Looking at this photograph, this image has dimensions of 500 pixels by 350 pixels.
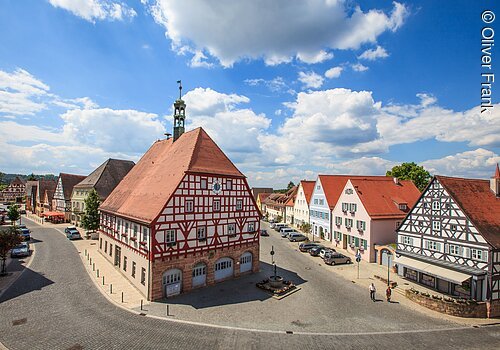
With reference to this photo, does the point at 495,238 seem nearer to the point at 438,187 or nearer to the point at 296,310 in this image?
the point at 438,187

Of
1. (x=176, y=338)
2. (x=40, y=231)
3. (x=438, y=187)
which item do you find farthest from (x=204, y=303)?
(x=40, y=231)

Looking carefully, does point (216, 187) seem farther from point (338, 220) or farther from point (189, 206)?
point (338, 220)

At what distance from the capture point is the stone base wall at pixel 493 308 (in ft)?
69.5

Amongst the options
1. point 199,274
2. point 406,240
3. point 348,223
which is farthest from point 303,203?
point 199,274

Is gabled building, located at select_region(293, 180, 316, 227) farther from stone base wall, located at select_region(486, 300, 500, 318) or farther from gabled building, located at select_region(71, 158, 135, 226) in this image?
gabled building, located at select_region(71, 158, 135, 226)

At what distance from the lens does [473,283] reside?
22422 millimetres

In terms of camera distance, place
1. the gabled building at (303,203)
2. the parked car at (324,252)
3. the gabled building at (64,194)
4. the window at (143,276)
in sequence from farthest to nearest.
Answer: the gabled building at (64,194) < the gabled building at (303,203) < the parked car at (324,252) < the window at (143,276)

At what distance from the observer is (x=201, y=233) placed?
A: 25.0 m

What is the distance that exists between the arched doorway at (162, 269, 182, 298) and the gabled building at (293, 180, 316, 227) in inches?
1410

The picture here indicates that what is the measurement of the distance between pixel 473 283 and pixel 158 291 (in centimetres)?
2388

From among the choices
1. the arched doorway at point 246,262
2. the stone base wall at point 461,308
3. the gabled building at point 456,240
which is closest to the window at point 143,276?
the arched doorway at point 246,262

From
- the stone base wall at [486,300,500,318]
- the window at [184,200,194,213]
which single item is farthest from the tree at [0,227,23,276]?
the stone base wall at [486,300,500,318]

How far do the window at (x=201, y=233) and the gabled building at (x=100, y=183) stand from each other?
122 feet

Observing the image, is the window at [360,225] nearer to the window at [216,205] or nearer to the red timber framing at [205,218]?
the red timber framing at [205,218]
